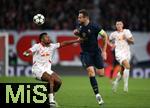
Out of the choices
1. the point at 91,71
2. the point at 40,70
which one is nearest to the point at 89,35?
the point at 91,71

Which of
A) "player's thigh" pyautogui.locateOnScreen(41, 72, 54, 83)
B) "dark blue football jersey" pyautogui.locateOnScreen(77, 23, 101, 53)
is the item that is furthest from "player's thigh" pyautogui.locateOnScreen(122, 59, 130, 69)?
"player's thigh" pyautogui.locateOnScreen(41, 72, 54, 83)

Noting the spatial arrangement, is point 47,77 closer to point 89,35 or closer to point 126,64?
point 89,35

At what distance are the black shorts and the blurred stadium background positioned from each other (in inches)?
500

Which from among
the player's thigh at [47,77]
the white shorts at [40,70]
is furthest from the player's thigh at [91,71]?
the player's thigh at [47,77]

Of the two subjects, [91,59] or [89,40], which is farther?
[91,59]

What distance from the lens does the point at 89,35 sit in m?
16.6

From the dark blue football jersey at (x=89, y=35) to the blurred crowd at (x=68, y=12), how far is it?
13.7m

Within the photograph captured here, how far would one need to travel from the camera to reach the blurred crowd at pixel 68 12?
31016mm

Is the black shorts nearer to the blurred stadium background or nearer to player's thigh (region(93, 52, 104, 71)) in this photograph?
player's thigh (region(93, 52, 104, 71))

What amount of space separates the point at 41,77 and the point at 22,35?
15.3 metres

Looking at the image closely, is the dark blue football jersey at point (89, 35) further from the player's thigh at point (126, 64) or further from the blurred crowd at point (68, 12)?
the blurred crowd at point (68, 12)

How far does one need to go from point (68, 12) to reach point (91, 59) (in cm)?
1503

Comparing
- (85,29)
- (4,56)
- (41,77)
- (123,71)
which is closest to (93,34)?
(85,29)

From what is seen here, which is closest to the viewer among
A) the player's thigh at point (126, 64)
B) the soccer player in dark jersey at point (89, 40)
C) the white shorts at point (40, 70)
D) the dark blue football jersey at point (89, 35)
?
the white shorts at point (40, 70)
